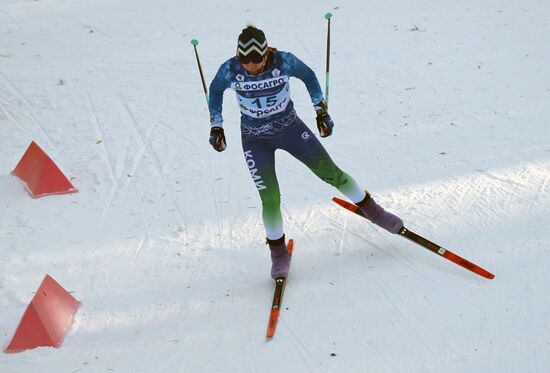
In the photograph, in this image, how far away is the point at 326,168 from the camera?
13.7 ft

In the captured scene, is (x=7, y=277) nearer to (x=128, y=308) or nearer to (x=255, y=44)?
(x=128, y=308)

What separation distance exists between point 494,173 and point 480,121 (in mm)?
1107

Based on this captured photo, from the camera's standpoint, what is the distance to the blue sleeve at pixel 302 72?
12.8ft

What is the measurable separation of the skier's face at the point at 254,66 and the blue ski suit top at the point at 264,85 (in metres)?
0.04

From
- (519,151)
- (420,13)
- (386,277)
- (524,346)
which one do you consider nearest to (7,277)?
(386,277)

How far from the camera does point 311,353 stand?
3.67 meters

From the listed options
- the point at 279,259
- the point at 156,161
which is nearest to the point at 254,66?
the point at 279,259

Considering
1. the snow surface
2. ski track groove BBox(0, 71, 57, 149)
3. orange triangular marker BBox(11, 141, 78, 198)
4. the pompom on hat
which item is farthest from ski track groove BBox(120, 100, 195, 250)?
the pompom on hat

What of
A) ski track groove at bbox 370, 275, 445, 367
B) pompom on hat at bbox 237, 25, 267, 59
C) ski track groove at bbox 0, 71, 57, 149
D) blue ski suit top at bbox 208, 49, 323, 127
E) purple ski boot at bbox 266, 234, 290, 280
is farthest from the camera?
ski track groove at bbox 0, 71, 57, 149

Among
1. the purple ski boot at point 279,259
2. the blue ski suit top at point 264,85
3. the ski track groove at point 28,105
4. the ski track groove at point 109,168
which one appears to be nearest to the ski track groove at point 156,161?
the ski track groove at point 109,168

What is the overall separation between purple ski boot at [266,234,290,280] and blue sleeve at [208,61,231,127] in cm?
96

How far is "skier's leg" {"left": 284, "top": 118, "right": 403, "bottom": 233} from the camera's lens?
4.12 meters

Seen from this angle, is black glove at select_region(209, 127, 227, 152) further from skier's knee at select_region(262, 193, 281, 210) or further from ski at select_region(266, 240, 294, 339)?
ski at select_region(266, 240, 294, 339)

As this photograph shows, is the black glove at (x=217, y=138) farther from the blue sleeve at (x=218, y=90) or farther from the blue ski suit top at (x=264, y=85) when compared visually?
the blue ski suit top at (x=264, y=85)
